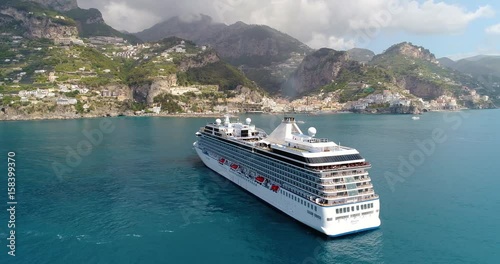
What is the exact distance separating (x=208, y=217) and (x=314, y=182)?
13.1 metres

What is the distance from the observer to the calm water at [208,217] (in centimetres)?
3275

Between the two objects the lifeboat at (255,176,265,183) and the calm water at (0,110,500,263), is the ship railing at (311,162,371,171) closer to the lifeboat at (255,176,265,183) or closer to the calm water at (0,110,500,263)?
the calm water at (0,110,500,263)

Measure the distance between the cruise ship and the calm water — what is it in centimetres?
149

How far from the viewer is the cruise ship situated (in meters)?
34.8

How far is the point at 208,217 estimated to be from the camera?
4134 cm

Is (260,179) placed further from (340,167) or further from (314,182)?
(340,167)

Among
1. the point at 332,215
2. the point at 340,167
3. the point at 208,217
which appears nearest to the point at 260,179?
the point at 208,217

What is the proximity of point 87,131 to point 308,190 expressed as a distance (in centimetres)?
10234

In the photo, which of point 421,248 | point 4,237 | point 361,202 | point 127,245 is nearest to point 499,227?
point 421,248

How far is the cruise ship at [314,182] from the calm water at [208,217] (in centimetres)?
149

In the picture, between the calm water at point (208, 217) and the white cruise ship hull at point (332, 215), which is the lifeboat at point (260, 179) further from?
the white cruise ship hull at point (332, 215)

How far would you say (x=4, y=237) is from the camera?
1401 inches

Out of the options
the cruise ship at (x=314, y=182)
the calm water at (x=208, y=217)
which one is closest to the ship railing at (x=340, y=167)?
the cruise ship at (x=314, y=182)

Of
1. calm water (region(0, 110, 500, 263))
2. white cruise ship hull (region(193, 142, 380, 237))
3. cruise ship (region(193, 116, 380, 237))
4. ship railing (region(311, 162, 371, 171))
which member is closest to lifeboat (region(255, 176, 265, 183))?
cruise ship (region(193, 116, 380, 237))
